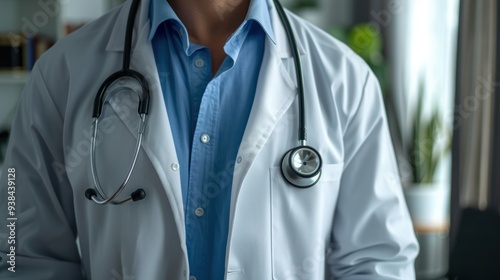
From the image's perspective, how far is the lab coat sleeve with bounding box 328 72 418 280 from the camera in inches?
44.7

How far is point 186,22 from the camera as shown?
3.83 feet

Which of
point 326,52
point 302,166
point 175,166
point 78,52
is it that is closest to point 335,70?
point 326,52

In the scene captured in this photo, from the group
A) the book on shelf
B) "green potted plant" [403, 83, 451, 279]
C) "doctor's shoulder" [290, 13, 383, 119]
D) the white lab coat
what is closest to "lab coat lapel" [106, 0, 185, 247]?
the white lab coat

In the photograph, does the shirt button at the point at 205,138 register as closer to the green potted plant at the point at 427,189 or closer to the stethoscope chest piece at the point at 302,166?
the stethoscope chest piece at the point at 302,166

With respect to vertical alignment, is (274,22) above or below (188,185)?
above

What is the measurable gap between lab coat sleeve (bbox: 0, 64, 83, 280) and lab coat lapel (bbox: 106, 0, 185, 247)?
13 cm

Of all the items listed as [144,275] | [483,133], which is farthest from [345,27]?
[144,275]

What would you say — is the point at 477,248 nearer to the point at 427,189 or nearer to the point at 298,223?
the point at 427,189

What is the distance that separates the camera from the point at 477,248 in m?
2.37

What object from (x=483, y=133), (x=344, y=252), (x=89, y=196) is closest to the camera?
(x=89, y=196)

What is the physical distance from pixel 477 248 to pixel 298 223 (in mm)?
1509

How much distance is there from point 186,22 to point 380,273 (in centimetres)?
58

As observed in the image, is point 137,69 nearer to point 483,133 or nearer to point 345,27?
point 483,133

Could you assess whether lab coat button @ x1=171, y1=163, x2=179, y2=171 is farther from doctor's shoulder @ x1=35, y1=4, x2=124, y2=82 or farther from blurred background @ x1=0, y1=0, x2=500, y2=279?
blurred background @ x1=0, y1=0, x2=500, y2=279
